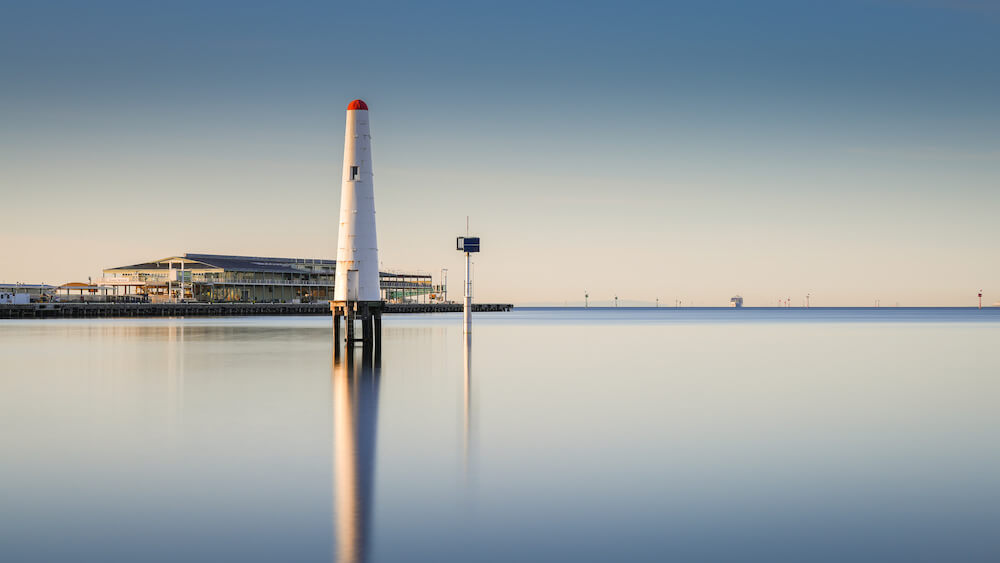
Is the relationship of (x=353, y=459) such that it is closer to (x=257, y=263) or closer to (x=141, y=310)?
(x=141, y=310)

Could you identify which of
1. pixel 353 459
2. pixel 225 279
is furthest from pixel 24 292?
pixel 353 459

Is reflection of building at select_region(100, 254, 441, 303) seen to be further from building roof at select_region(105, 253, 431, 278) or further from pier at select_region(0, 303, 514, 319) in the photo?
pier at select_region(0, 303, 514, 319)

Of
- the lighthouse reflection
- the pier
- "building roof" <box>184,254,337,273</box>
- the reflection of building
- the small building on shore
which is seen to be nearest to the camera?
the lighthouse reflection

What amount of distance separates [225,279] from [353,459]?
132 metres

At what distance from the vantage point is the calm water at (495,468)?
8.76 m

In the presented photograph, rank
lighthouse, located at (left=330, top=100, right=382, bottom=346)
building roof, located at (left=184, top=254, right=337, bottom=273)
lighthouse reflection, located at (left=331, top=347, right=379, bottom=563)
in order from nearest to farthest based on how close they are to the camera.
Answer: lighthouse reflection, located at (left=331, top=347, right=379, bottom=563) < lighthouse, located at (left=330, top=100, right=382, bottom=346) < building roof, located at (left=184, top=254, right=337, bottom=273)

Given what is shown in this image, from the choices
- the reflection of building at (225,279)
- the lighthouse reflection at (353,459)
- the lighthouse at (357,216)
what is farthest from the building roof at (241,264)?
the lighthouse reflection at (353,459)

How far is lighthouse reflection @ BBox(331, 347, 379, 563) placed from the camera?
8865 mm

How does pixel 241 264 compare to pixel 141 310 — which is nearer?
pixel 141 310

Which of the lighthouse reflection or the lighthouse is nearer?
the lighthouse reflection

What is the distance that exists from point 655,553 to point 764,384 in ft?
65.3

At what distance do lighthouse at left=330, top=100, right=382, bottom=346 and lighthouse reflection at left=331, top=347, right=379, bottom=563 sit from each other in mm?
5789

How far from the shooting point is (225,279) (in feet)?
A: 453

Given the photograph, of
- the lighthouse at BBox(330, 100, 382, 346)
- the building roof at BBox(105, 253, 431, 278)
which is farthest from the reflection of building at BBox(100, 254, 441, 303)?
the lighthouse at BBox(330, 100, 382, 346)
